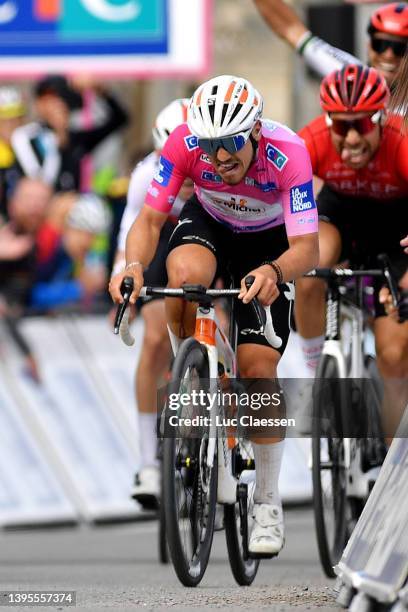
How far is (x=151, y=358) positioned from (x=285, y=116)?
9.01 meters

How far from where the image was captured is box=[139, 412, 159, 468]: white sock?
10.2 metres

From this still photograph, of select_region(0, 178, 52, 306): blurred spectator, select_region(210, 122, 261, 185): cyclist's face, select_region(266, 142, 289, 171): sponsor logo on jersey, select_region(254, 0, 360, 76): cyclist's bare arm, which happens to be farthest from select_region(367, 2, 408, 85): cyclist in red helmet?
select_region(0, 178, 52, 306): blurred spectator

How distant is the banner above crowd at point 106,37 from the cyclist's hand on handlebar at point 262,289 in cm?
811

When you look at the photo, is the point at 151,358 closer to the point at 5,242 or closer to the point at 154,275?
the point at 154,275

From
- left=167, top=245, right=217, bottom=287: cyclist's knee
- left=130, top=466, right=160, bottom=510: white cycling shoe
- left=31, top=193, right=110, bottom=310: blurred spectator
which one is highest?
left=167, top=245, right=217, bottom=287: cyclist's knee

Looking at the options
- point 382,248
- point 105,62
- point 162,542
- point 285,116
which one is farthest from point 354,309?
point 285,116

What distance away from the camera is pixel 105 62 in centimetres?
1543

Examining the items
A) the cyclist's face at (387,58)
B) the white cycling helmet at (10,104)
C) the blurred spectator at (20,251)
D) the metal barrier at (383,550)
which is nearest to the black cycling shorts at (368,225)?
the cyclist's face at (387,58)

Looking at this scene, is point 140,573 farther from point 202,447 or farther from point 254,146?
point 254,146

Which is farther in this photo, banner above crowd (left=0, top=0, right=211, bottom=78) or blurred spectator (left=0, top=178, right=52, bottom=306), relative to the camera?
banner above crowd (left=0, top=0, right=211, bottom=78)

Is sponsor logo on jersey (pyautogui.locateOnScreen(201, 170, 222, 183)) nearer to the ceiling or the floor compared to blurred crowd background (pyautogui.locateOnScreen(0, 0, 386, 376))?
nearer to the ceiling

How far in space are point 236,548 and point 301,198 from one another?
1.62 metres

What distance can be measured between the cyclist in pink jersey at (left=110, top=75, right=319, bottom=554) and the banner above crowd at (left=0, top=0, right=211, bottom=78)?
7.27 m

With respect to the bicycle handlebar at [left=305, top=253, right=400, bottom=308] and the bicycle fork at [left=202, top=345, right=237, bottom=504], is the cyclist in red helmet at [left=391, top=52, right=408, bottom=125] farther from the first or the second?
the bicycle fork at [left=202, top=345, right=237, bottom=504]
